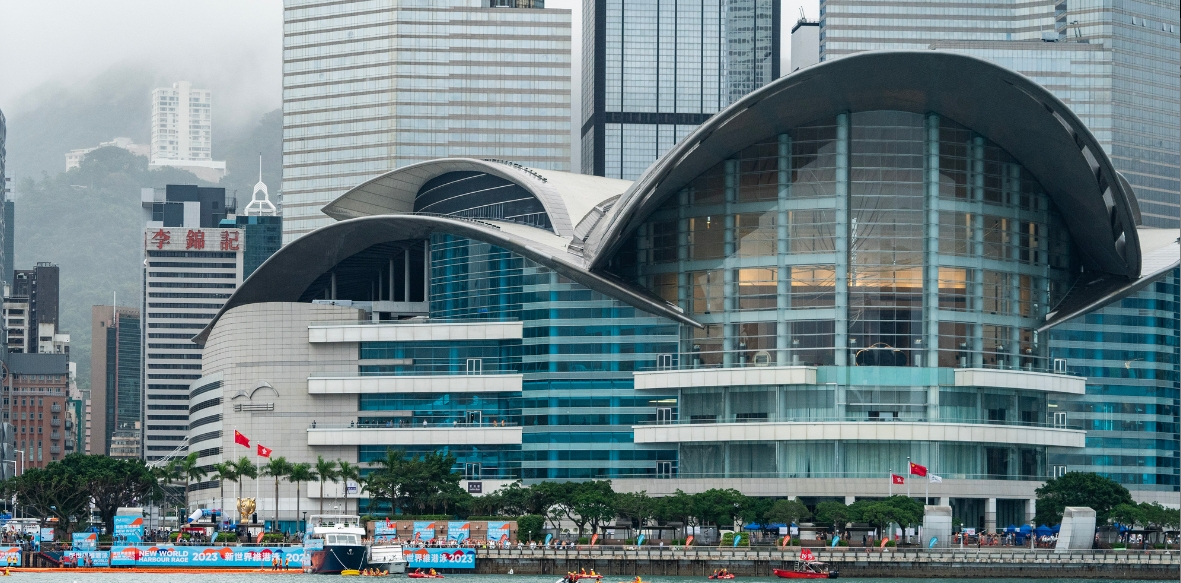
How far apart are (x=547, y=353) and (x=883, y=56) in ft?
113

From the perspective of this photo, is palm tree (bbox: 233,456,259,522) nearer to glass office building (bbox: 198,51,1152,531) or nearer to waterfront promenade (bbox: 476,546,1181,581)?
glass office building (bbox: 198,51,1152,531)

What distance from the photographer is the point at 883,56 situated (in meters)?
122

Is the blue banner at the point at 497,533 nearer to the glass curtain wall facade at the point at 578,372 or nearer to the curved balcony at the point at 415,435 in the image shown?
the glass curtain wall facade at the point at 578,372

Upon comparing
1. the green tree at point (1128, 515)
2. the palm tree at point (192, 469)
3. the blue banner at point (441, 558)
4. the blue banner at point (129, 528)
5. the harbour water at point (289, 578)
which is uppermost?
the palm tree at point (192, 469)

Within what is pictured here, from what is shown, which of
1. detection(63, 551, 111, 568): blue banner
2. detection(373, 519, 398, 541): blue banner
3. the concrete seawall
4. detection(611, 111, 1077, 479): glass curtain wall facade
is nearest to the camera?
the concrete seawall

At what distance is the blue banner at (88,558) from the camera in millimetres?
107375

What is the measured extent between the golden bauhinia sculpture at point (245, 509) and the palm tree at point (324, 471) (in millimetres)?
5318

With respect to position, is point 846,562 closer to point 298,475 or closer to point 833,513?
point 833,513

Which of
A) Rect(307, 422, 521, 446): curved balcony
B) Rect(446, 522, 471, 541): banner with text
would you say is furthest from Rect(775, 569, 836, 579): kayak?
Rect(307, 422, 521, 446): curved balcony

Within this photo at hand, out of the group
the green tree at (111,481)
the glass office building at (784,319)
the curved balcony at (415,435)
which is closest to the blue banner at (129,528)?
the green tree at (111,481)

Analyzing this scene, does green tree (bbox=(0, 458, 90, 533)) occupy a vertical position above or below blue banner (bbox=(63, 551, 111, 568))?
above

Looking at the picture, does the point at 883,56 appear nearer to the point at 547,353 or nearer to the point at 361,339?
the point at 547,353

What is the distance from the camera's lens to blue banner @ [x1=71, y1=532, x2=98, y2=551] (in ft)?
359

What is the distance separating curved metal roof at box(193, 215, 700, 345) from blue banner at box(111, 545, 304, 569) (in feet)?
111
